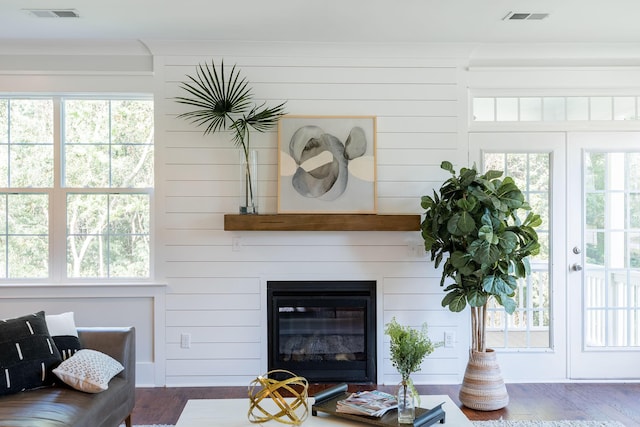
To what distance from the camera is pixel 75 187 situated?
4.16 m

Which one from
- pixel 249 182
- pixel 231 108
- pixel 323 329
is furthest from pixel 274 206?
pixel 323 329

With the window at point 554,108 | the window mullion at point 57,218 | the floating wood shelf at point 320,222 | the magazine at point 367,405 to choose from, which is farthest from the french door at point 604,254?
the window mullion at point 57,218

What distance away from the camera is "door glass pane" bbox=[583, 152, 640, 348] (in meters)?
4.24

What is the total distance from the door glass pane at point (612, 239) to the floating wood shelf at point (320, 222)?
1.47 m

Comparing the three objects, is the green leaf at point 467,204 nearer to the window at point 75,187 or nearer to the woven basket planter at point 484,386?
the woven basket planter at point 484,386

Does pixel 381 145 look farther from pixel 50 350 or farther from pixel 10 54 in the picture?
pixel 10 54

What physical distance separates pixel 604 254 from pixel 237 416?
3258 millimetres

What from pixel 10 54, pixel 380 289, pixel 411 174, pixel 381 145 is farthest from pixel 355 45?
pixel 10 54

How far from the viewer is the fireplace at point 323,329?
4.12 m

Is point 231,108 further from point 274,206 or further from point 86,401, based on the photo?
point 86,401

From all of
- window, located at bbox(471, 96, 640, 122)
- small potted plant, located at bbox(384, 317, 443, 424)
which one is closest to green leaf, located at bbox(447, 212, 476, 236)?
window, located at bbox(471, 96, 640, 122)

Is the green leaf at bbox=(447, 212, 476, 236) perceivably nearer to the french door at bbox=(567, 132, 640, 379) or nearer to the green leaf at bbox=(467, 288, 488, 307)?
the green leaf at bbox=(467, 288, 488, 307)

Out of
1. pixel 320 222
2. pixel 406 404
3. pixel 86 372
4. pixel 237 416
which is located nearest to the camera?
pixel 406 404

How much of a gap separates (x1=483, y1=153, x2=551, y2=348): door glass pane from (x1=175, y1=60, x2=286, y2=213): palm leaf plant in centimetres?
180
